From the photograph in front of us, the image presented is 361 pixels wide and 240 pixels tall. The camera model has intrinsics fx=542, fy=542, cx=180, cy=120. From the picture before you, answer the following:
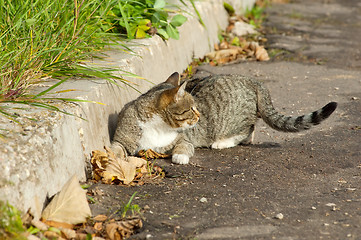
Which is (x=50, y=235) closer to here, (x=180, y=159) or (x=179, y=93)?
(x=180, y=159)

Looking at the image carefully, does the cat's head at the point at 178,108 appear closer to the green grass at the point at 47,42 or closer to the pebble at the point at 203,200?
the green grass at the point at 47,42

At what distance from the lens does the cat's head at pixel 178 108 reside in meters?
4.62

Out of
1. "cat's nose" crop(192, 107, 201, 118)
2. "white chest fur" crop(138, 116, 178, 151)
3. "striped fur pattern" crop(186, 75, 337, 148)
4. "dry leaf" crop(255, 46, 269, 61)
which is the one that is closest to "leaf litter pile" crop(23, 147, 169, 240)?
"white chest fur" crop(138, 116, 178, 151)

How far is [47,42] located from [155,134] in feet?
3.86

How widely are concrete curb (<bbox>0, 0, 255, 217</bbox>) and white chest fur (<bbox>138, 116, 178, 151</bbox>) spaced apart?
29 centimetres

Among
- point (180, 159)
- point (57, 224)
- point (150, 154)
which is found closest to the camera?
point (57, 224)

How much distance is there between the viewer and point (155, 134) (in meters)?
4.65

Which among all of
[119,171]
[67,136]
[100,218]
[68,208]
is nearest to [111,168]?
[119,171]

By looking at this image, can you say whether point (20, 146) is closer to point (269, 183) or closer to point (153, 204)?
point (153, 204)

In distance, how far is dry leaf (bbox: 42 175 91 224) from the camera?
3092 millimetres

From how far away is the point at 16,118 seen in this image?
11.2 feet

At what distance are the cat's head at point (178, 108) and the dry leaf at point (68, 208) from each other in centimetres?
160

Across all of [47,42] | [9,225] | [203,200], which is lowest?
[203,200]

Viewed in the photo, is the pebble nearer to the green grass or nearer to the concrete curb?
the concrete curb
